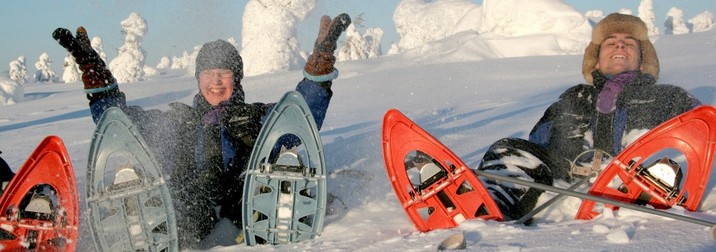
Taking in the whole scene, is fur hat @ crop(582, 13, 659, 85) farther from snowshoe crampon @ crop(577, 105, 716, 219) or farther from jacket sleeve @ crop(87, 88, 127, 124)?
jacket sleeve @ crop(87, 88, 127, 124)

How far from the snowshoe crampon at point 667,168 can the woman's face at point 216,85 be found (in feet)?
6.54

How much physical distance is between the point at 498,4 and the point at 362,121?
20507 millimetres

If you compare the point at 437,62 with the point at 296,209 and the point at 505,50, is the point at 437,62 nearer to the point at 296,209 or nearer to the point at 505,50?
the point at 505,50

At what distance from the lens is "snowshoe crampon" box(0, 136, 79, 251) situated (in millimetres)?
2895

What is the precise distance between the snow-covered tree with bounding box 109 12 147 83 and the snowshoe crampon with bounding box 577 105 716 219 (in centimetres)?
4336

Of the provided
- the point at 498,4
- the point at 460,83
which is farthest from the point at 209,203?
A: the point at 498,4

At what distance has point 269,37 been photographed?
37406mm

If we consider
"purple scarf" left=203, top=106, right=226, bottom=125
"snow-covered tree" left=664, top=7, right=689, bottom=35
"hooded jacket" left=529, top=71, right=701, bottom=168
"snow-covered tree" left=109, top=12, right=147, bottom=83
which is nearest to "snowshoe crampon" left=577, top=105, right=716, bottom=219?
"hooded jacket" left=529, top=71, right=701, bottom=168

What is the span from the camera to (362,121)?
902 centimetres

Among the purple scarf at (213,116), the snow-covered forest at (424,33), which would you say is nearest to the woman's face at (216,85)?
the purple scarf at (213,116)

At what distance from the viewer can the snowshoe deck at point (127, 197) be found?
2895mm

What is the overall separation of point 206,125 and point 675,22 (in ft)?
192

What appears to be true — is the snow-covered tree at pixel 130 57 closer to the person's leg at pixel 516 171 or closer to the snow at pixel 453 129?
the snow at pixel 453 129

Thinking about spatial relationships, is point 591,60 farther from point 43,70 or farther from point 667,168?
point 43,70
